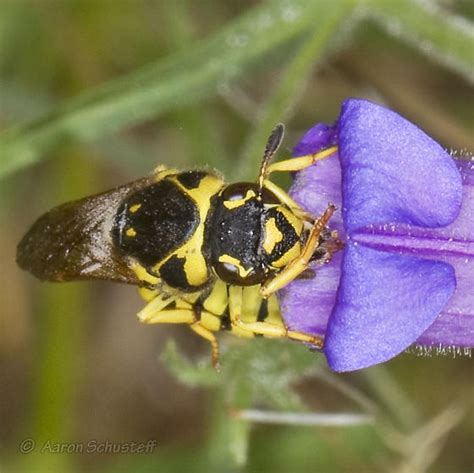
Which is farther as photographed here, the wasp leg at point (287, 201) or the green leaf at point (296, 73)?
the green leaf at point (296, 73)

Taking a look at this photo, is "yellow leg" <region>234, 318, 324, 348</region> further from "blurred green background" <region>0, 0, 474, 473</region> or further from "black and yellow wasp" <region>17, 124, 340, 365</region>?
"blurred green background" <region>0, 0, 474, 473</region>

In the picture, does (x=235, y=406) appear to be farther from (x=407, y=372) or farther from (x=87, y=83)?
(x=87, y=83)

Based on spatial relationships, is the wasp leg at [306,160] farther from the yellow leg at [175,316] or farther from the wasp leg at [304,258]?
the yellow leg at [175,316]

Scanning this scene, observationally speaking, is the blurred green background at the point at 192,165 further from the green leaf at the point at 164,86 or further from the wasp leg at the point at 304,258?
the wasp leg at the point at 304,258

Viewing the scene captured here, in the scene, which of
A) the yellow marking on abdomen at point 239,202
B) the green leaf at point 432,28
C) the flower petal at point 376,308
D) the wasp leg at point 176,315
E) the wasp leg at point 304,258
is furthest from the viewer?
the green leaf at point 432,28

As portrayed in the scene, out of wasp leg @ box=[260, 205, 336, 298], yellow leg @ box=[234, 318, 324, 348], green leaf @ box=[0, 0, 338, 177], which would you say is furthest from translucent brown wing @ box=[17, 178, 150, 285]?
green leaf @ box=[0, 0, 338, 177]

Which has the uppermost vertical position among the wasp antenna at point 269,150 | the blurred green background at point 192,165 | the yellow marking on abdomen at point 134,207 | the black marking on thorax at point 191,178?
the wasp antenna at point 269,150

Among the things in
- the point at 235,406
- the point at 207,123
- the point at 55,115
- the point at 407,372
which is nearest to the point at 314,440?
the point at 407,372

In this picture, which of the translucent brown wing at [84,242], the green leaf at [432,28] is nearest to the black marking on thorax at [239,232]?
the translucent brown wing at [84,242]

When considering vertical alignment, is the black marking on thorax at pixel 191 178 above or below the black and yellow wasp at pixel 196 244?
above

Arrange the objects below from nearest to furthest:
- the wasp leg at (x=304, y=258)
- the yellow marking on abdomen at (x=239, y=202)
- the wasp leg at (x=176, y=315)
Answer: the wasp leg at (x=304, y=258) → the yellow marking on abdomen at (x=239, y=202) → the wasp leg at (x=176, y=315)
